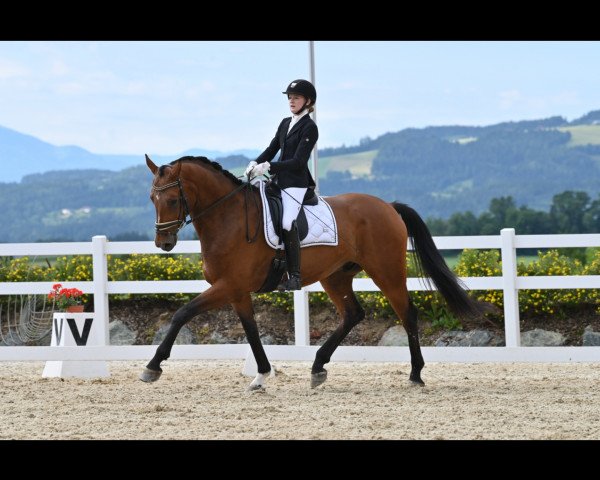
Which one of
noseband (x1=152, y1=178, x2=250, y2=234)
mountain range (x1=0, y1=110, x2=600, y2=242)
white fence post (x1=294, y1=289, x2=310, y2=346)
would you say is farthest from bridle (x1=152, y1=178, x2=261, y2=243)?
mountain range (x1=0, y1=110, x2=600, y2=242)

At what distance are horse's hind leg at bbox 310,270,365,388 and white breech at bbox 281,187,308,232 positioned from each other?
92 centimetres

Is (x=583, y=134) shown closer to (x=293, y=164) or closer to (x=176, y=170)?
(x=293, y=164)

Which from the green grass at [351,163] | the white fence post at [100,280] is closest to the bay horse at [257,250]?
the white fence post at [100,280]

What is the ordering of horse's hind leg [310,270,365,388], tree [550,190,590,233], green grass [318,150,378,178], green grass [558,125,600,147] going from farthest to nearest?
1. green grass [558,125,600,147]
2. green grass [318,150,378,178]
3. tree [550,190,590,233]
4. horse's hind leg [310,270,365,388]

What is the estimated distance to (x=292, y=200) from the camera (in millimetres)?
7242

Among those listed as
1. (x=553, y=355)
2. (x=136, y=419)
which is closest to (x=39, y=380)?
(x=136, y=419)

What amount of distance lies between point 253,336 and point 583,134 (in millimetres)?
42544

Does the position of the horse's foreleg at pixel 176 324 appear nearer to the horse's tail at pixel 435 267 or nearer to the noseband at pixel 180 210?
the noseband at pixel 180 210

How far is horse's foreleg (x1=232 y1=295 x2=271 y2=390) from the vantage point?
7.17m

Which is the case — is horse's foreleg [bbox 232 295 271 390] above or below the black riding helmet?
below


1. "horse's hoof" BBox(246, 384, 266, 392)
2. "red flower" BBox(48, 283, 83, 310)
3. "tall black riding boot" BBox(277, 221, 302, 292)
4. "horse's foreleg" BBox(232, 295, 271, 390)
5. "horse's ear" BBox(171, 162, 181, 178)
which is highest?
"horse's ear" BBox(171, 162, 181, 178)

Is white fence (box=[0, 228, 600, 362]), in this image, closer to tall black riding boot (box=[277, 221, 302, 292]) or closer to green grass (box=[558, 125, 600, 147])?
tall black riding boot (box=[277, 221, 302, 292])

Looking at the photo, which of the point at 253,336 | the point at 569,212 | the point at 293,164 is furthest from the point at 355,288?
the point at 569,212

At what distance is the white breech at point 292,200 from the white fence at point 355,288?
84.1 inches
